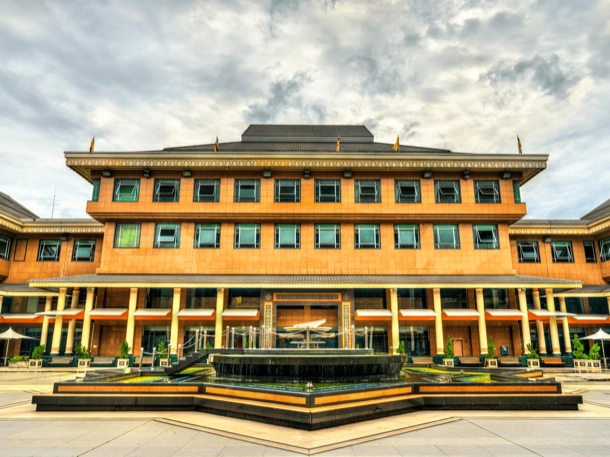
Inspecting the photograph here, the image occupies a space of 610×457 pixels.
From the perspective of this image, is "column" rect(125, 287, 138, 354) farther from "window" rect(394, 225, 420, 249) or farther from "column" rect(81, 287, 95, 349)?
"window" rect(394, 225, 420, 249)

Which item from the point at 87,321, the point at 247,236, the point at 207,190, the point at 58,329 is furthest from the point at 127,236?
the point at 247,236

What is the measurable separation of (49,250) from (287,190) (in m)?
19.5

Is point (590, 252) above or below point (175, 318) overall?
above

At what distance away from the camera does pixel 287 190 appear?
29.8 metres

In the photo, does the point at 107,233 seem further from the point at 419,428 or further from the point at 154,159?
the point at 419,428

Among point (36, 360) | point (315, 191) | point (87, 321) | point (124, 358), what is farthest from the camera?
point (315, 191)

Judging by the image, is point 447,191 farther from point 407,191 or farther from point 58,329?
point 58,329

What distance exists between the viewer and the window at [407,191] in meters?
29.5

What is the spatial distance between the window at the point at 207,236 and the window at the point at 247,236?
141 centimetres

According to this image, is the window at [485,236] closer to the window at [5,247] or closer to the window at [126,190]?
the window at [126,190]

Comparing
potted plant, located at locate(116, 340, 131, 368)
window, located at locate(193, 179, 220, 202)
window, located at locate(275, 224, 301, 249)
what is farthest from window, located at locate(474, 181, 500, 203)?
potted plant, located at locate(116, 340, 131, 368)

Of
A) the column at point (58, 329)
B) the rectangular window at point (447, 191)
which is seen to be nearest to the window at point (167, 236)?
the column at point (58, 329)

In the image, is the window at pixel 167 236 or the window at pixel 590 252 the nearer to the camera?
the window at pixel 167 236

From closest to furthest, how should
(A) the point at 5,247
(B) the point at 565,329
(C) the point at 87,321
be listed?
(C) the point at 87,321 → (B) the point at 565,329 → (A) the point at 5,247
